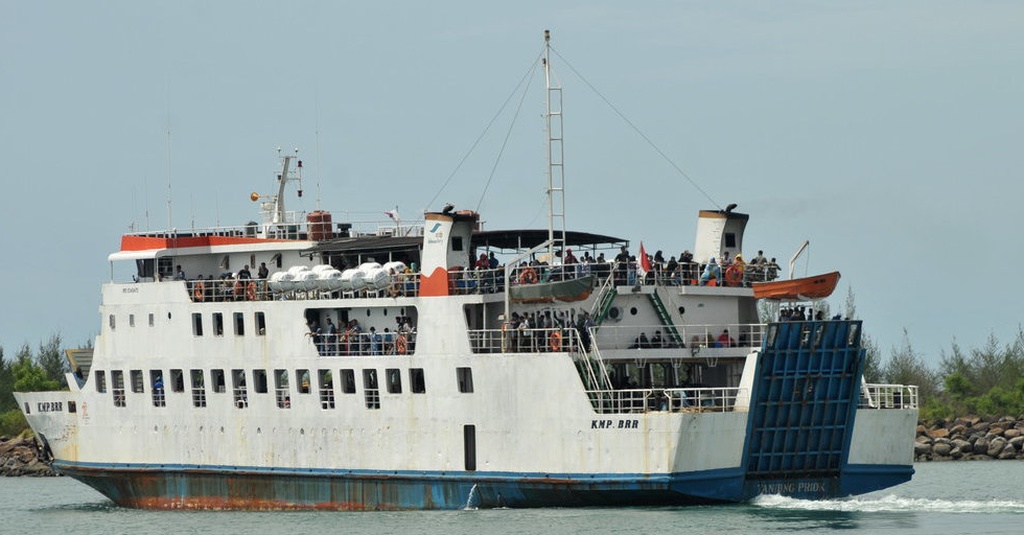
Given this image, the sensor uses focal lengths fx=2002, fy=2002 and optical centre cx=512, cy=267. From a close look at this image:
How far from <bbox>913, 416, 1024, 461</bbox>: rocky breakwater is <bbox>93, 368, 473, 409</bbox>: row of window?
23.6m

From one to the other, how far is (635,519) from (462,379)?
5.11 metres

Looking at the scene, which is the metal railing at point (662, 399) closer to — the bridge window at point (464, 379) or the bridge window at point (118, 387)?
the bridge window at point (464, 379)

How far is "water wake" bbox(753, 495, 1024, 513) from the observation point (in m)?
36.4

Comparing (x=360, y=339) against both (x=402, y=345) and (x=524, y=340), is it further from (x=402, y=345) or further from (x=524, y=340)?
(x=524, y=340)

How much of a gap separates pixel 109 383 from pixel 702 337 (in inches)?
541

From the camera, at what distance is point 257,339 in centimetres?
4153

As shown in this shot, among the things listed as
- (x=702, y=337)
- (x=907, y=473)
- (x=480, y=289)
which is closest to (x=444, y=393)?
(x=480, y=289)

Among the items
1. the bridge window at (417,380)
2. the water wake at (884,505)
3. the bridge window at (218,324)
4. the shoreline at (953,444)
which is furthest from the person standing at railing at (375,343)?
the shoreline at (953,444)

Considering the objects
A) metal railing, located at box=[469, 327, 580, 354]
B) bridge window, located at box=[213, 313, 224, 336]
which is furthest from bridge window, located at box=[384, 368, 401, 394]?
bridge window, located at box=[213, 313, 224, 336]

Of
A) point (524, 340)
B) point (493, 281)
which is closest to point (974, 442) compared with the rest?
point (493, 281)

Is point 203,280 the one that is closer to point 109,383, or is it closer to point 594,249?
point 109,383

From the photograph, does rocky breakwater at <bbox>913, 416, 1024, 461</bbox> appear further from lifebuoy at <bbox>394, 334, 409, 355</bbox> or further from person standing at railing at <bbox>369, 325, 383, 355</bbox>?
lifebuoy at <bbox>394, 334, 409, 355</bbox>

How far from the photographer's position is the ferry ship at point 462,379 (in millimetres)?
36312

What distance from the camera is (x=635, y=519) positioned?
3497 cm
